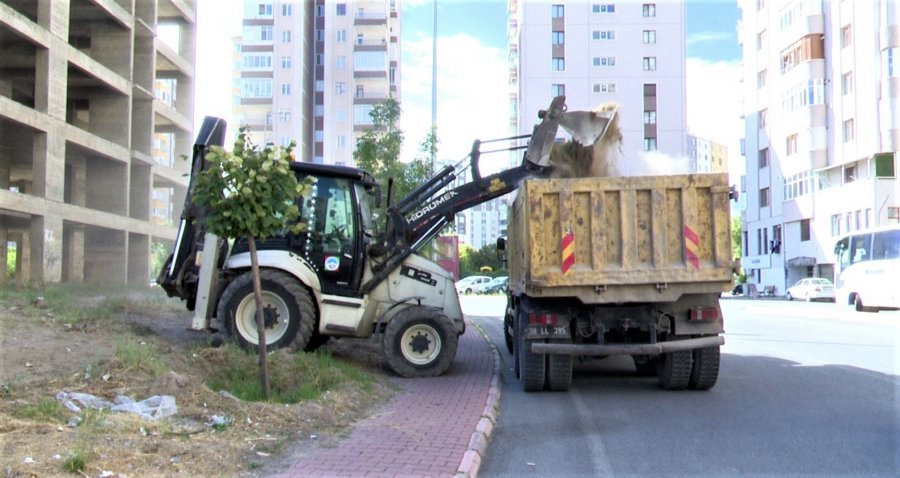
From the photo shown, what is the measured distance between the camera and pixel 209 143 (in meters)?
10.8

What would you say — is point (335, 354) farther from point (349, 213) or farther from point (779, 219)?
point (779, 219)

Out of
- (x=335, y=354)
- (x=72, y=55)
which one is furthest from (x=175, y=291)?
(x=72, y=55)

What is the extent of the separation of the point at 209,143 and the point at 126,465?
6343mm

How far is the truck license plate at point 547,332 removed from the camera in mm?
9242

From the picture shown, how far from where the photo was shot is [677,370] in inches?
376

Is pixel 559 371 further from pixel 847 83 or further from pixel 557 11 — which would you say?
pixel 557 11

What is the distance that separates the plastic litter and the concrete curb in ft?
9.25

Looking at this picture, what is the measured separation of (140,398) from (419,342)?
160 inches

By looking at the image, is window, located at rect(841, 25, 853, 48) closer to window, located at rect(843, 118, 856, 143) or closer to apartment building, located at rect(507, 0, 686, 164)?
window, located at rect(843, 118, 856, 143)

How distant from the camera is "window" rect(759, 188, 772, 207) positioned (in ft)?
194

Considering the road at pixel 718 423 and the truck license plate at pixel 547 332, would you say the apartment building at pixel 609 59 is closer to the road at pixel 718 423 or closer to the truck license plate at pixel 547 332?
the road at pixel 718 423

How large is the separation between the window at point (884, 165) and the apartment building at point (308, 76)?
28815mm

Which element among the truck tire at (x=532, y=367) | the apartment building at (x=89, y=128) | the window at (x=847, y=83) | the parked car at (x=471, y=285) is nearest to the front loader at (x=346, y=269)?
the truck tire at (x=532, y=367)

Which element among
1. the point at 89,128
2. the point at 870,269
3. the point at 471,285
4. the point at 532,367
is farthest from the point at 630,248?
the point at 471,285
